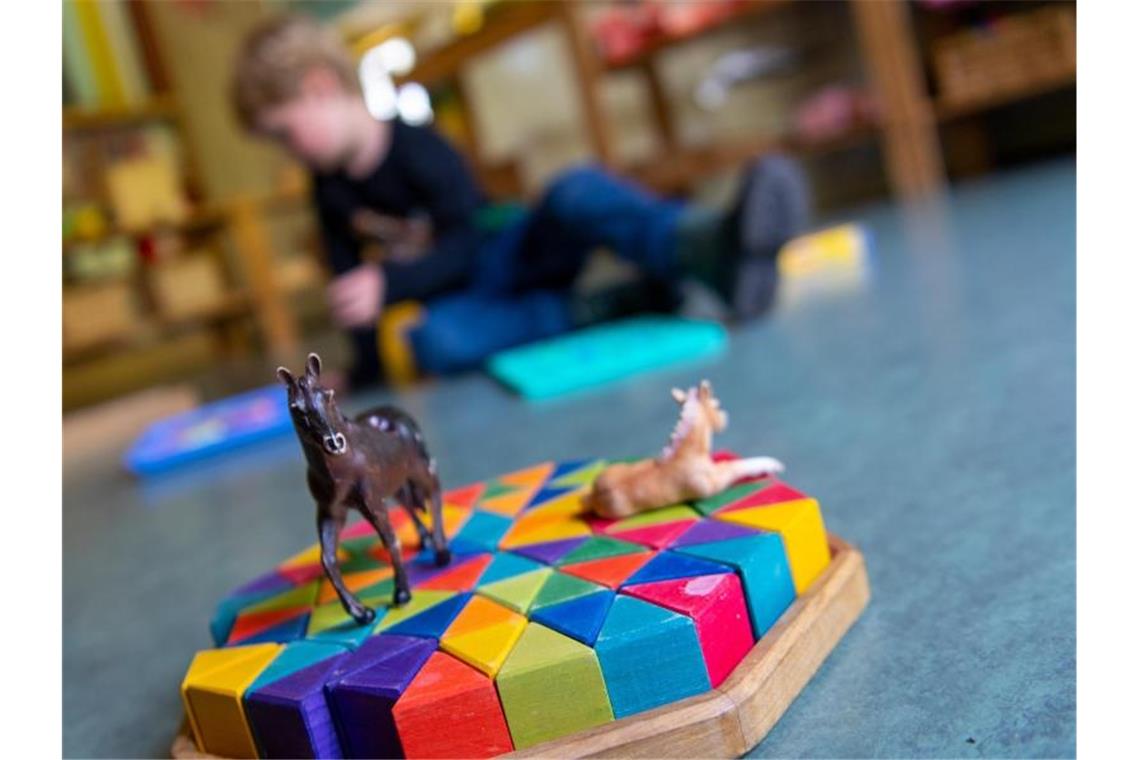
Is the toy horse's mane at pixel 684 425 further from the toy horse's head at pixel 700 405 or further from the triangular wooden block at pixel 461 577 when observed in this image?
the triangular wooden block at pixel 461 577

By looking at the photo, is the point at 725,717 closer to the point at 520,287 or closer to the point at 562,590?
the point at 562,590

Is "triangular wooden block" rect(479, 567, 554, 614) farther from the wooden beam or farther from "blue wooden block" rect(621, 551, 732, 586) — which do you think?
the wooden beam

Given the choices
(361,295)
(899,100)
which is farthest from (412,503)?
(899,100)

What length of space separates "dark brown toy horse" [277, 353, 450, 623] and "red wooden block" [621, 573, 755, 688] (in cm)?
17

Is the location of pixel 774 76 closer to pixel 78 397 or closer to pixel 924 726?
pixel 78 397

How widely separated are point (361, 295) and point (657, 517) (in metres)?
1.50

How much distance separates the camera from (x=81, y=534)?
5.13ft

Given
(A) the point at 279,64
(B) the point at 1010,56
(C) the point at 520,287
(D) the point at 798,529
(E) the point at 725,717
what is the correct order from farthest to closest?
(B) the point at 1010,56 → (C) the point at 520,287 → (A) the point at 279,64 → (D) the point at 798,529 → (E) the point at 725,717

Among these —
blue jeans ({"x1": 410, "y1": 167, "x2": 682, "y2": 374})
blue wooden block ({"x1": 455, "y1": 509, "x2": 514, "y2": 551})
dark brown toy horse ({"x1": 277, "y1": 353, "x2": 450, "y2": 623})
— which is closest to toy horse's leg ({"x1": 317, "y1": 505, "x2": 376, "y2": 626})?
dark brown toy horse ({"x1": 277, "y1": 353, "x2": 450, "y2": 623})

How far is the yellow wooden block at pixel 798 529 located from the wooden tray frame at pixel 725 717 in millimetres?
40

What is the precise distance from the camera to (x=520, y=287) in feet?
7.07

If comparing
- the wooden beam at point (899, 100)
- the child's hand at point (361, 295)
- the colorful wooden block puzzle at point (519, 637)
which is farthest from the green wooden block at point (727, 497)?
the wooden beam at point (899, 100)

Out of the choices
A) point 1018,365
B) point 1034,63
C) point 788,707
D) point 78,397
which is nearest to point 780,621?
point 788,707

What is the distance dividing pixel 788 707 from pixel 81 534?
1.32 metres
